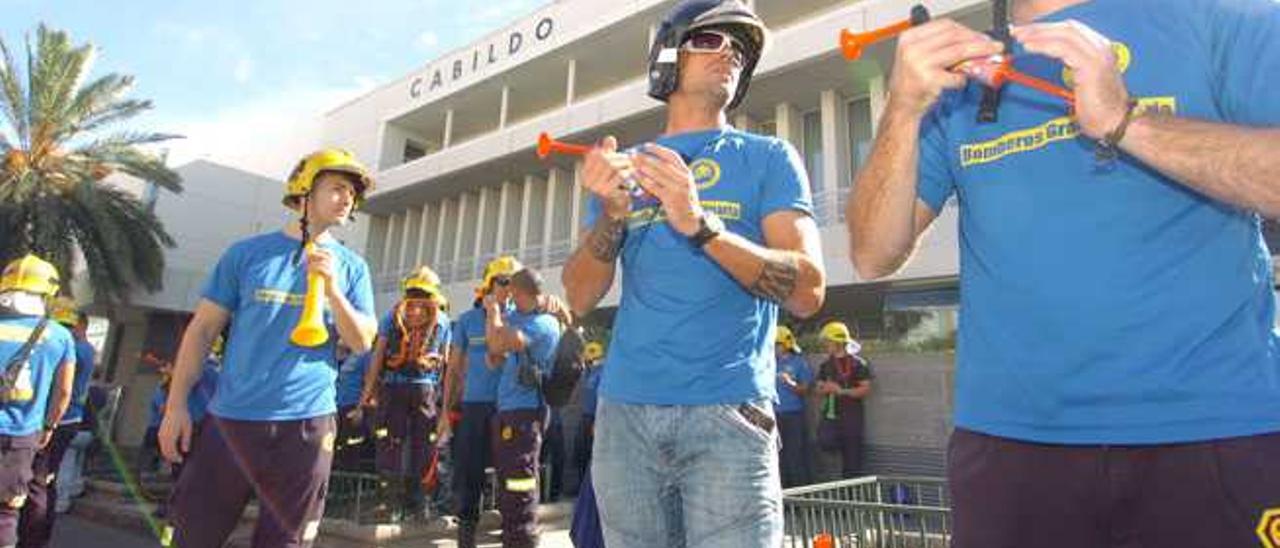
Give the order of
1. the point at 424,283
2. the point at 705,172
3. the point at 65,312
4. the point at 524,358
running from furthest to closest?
the point at 65,312 < the point at 424,283 < the point at 524,358 < the point at 705,172

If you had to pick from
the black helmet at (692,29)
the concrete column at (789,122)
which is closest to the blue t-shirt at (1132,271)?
the black helmet at (692,29)

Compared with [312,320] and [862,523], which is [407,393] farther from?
[862,523]

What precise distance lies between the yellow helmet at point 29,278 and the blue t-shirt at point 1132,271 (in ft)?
20.5

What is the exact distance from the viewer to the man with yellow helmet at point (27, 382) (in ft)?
15.9

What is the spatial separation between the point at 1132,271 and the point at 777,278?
83cm

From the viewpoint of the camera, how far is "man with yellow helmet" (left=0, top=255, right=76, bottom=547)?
15.9 feet

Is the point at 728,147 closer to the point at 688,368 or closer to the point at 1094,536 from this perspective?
the point at 688,368

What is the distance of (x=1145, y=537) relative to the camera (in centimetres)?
132

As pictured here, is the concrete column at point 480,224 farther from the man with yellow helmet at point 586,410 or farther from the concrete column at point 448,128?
the man with yellow helmet at point 586,410

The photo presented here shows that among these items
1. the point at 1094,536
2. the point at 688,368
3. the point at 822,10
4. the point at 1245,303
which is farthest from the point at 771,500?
the point at 822,10

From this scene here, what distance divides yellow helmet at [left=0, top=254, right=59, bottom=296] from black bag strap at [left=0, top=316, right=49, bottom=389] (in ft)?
1.25

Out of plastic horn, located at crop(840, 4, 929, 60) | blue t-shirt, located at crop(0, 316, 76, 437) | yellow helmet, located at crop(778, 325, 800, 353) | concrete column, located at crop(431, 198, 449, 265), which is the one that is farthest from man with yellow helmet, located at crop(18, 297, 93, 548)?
concrete column, located at crop(431, 198, 449, 265)

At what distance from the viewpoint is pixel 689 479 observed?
204 centimetres

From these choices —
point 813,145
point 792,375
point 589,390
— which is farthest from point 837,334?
point 813,145
